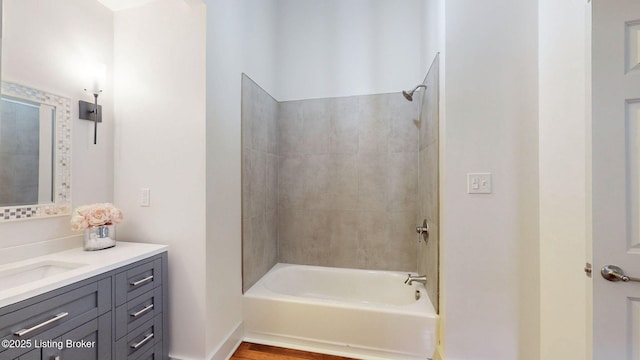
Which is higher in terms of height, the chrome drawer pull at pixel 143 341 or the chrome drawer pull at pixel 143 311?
the chrome drawer pull at pixel 143 311

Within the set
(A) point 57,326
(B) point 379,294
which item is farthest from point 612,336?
(A) point 57,326

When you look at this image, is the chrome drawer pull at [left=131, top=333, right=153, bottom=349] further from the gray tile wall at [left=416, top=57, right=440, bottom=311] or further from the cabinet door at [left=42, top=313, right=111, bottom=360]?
the gray tile wall at [left=416, top=57, right=440, bottom=311]

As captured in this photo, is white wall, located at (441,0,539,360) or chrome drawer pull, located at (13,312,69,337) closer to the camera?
chrome drawer pull, located at (13,312,69,337)

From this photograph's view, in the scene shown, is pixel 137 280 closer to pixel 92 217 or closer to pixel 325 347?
pixel 92 217

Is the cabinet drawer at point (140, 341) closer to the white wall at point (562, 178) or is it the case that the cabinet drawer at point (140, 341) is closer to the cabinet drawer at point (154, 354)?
the cabinet drawer at point (154, 354)

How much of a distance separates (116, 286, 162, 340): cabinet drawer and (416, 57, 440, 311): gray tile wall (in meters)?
1.77

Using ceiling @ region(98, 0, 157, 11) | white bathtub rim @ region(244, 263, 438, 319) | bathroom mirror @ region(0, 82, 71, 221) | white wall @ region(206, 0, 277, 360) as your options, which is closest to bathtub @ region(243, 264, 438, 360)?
white bathtub rim @ region(244, 263, 438, 319)

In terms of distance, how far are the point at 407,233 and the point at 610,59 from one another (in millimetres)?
1799

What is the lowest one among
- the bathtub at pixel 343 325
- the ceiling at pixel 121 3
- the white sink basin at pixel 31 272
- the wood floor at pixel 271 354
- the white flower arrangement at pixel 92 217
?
the wood floor at pixel 271 354

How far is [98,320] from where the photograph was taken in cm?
121

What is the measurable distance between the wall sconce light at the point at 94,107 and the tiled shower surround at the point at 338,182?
3.52 feet

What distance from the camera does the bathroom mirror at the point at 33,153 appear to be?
51.8 inches

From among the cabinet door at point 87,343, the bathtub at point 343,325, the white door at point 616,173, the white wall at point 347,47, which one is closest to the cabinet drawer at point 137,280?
the cabinet door at point 87,343

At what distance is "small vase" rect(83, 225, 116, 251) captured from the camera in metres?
1.49
